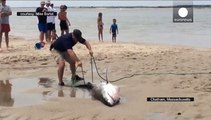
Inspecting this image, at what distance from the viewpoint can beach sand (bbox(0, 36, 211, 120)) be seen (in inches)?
280

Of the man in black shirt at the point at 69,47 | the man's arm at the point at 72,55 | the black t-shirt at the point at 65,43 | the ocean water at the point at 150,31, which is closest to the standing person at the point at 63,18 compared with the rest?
the ocean water at the point at 150,31

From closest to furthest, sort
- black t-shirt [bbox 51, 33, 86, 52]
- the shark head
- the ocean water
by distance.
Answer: the shark head, black t-shirt [bbox 51, 33, 86, 52], the ocean water

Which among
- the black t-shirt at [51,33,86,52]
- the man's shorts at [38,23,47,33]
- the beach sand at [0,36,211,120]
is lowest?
the beach sand at [0,36,211,120]

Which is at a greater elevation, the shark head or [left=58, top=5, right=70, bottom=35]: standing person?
[left=58, top=5, right=70, bottom=35]: standing person

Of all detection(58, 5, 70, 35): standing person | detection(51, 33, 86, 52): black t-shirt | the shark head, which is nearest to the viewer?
the shark head

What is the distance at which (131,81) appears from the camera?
9930 mm

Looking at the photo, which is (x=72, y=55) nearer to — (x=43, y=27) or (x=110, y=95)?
(x=110, y=95)

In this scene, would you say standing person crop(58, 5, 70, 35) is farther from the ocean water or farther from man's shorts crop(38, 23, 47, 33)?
the ocean water

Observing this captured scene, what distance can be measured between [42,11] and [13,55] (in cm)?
277

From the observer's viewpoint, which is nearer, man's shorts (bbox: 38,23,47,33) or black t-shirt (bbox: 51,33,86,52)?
black t-shirt (bbox: 51,33,86,52)

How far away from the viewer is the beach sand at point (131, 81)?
7117 millimetres

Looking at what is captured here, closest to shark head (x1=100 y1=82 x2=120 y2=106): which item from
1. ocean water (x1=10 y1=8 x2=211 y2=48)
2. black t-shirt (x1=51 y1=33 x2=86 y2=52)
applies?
black t-shirt (x1=51 y1=33 x2=86 y2=52)

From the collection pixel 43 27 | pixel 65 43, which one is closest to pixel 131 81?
pixel 65 43

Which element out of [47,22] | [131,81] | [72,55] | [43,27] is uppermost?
[47,22]
